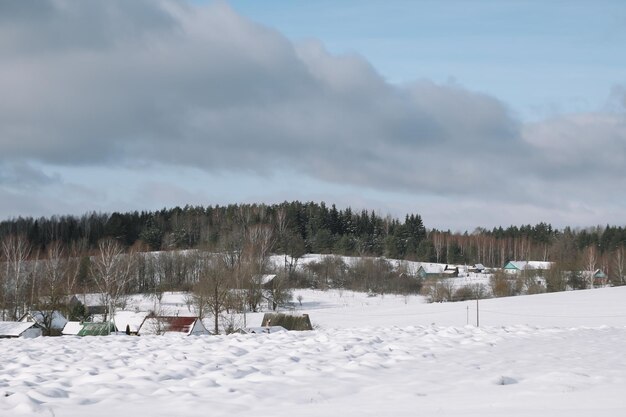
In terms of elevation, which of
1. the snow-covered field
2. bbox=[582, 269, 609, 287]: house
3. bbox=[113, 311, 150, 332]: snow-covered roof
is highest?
bbox=[582, 269, 609, 287]: house

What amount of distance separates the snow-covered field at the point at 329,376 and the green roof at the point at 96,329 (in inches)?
911

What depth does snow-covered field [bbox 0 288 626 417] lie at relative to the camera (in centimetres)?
881

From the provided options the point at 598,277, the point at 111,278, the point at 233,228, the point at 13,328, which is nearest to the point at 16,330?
the point at 13,328

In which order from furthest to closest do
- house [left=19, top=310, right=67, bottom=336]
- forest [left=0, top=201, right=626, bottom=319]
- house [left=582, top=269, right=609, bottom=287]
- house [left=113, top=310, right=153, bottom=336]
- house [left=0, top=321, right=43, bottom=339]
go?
house [left=582, top=269, right=609, bottom=287] → forest [left=0, top=201, right=626, bottom=319] → house [left=19, top=310, right=67, bottom=336] → house [left=113, top=310, right=153, bottom=336] → house [left=0, top=321, right=43, bottom=339]

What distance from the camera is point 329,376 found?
36.9ft

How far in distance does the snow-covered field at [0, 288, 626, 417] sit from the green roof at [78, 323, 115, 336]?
2315cm

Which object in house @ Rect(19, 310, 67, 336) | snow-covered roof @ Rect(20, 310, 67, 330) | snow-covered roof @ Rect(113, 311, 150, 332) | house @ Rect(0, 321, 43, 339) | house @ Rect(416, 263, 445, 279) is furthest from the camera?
house @ Rect(416, 263, 445, 279)

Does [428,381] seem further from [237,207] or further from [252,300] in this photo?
[237,207]

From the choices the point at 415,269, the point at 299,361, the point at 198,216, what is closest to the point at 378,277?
the point at 415,269

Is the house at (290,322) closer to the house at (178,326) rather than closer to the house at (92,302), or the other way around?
the house at (178,326)

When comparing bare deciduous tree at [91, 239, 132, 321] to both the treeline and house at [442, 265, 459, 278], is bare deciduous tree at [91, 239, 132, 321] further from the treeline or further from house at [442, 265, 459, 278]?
house at [442, 265, 459, 278]

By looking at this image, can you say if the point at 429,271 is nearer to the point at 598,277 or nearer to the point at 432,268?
the point at 432,268

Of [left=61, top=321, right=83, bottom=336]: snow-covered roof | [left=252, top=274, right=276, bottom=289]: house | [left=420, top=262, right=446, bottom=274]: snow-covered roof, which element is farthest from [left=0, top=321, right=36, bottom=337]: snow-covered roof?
[left=420, top=262, right=446, bottom=274]: snow-covered roof

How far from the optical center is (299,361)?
1280cm
